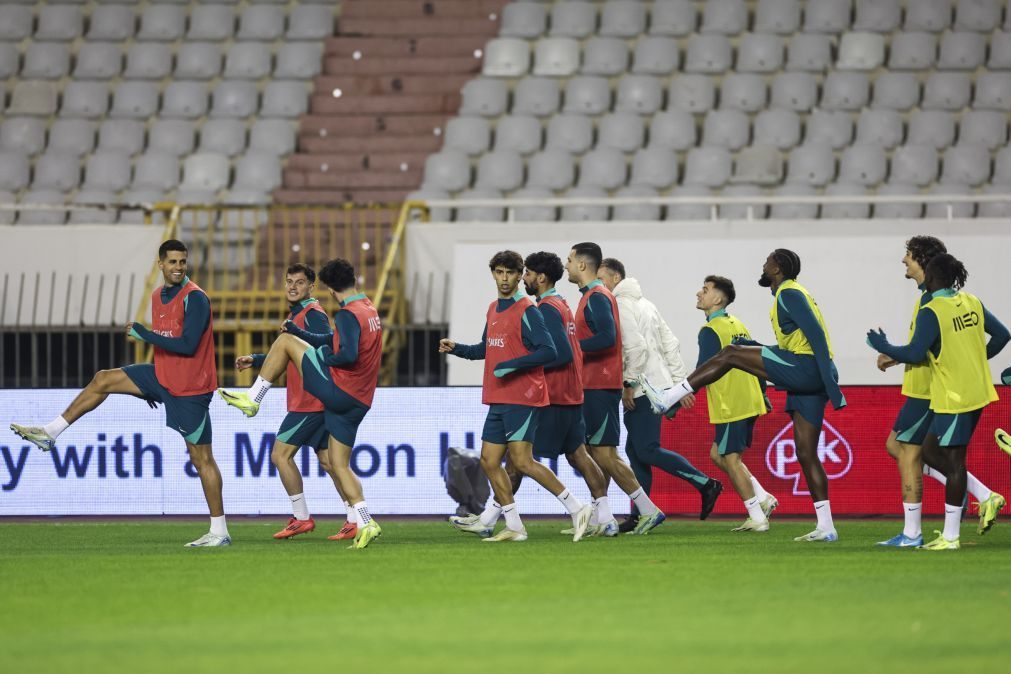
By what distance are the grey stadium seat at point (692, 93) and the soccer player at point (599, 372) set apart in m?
9.74

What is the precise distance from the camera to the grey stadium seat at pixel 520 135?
20.3m

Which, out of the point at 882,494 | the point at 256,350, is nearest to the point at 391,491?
the point at 882,494

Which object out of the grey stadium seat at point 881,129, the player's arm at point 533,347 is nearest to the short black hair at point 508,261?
the player's arm at point 533,347

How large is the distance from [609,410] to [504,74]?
36.9 ft

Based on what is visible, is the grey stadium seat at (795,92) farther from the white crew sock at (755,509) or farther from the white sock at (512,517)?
the white sock at (512,517)

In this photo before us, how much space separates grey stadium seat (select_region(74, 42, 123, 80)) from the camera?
22141mm

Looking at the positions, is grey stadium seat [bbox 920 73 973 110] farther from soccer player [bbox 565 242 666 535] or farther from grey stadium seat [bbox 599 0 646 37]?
soccer player [bbox 565 242 666 535]

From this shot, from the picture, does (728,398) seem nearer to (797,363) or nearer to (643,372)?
(643,372)

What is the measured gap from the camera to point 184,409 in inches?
404

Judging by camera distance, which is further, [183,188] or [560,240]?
[183,188]

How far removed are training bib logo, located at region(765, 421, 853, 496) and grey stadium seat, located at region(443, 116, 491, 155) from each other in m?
8.26

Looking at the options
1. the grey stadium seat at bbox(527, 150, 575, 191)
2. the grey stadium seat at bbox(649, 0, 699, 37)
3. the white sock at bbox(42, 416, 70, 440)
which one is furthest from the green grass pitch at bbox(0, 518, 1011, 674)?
the grey stadium seat at bbox(649, 0, 699, 37)

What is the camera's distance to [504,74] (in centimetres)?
2161

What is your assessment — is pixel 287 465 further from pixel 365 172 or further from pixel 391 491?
pixel 365 172
